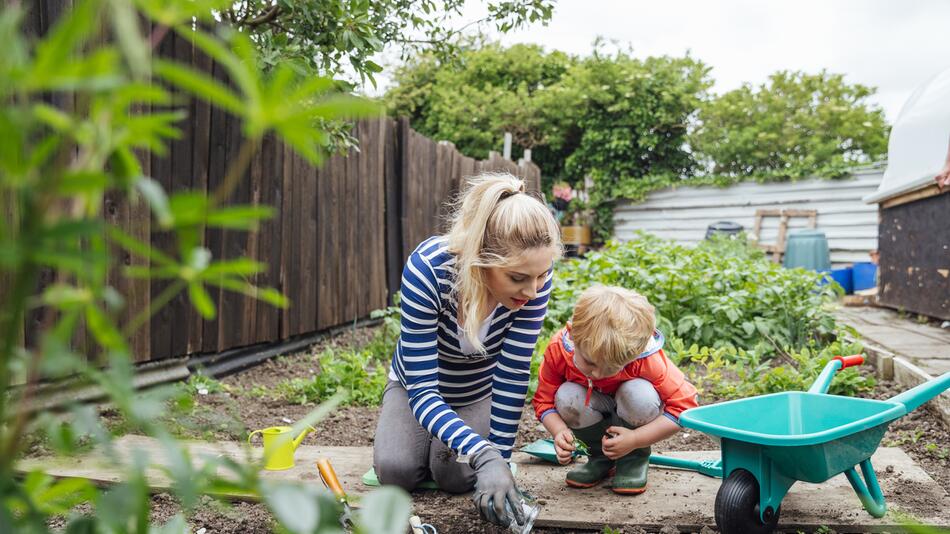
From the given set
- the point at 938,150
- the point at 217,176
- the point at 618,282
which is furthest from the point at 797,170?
the point at 217,176

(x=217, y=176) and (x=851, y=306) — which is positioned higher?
(x=217, y=176)

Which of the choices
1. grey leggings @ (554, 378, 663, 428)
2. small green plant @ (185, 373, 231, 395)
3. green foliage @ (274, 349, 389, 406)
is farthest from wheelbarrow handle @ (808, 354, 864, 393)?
small green plant @ (185, 373, 231, 395)

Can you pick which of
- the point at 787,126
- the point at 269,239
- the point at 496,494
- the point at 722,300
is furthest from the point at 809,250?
the point at 496,494

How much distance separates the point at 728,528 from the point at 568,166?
40.3ft

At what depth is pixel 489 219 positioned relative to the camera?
2016 millimetres

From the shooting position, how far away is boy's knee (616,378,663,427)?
2227 millimetres

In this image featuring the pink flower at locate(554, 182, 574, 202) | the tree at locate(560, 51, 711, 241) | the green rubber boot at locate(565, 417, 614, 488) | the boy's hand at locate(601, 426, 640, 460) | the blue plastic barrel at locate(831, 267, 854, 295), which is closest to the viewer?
the boy's hand at locate(601, 426, 640, 460)

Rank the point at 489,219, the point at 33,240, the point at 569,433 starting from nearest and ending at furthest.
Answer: the point at 33,240
the point at 489,219
the point at 569,433

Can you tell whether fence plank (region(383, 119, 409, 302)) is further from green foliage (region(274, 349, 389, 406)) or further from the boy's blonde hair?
the boy's blonde hair

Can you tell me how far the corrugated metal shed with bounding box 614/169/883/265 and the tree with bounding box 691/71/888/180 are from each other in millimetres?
1744

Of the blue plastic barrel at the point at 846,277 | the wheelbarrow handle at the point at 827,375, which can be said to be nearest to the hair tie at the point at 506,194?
the wheelbarrow handle at the point at 827,375

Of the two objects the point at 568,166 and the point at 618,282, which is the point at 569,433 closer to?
the point at 618,282

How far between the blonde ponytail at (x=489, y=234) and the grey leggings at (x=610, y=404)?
1.15ft

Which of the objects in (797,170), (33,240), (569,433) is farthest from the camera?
(797,170)
